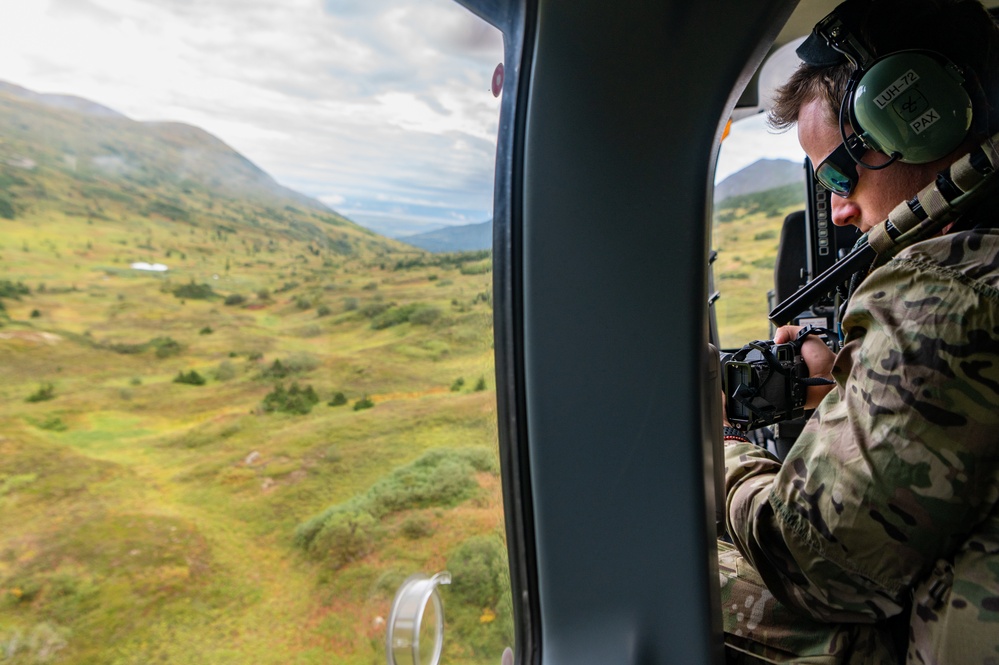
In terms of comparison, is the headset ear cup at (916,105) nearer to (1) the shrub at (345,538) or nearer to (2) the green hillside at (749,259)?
(1) the shrub at (345,538)

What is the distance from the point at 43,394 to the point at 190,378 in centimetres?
17

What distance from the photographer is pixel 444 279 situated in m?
1.39

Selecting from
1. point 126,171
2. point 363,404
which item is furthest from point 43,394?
point 363,404

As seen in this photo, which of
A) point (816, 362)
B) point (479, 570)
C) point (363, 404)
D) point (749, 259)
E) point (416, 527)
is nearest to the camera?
point (363, 404)

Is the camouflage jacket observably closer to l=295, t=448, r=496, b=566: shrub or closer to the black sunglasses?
the black sunglasses

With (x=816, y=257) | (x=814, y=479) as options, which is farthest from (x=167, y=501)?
(x=816, y=257)

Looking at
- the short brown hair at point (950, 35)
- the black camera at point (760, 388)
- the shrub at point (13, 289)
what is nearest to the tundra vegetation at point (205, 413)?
the shrub at point (13, 289)

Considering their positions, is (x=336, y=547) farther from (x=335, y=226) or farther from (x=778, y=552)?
(x=778, y=552)

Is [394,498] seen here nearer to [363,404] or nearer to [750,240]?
[363,404]

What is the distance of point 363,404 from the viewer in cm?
115

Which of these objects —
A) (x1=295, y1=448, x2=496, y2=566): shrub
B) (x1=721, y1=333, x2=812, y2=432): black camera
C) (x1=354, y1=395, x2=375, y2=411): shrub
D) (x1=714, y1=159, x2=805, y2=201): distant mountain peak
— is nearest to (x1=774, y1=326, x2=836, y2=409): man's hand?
(x1=721, y1=333, x2=812, y2=432): black camera

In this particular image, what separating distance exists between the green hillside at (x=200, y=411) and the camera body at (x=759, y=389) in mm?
636

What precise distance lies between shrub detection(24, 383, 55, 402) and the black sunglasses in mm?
1389

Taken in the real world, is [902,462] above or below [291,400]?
below
